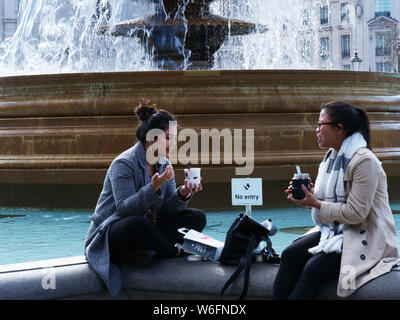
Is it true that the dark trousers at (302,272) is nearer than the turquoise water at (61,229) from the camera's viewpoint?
Yes

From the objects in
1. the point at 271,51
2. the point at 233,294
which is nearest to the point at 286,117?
the point at 233,294

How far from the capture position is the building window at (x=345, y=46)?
5459 centimetres

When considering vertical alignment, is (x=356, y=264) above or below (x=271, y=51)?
below

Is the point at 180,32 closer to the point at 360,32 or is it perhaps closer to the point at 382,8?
the point at 360,32

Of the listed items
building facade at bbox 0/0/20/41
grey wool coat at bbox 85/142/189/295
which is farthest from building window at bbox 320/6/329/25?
grey wool coat at bbox 85/142/189/295

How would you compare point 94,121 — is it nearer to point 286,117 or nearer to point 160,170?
point 286,117

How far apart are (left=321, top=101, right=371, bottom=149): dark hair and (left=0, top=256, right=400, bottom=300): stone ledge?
2.15 feet

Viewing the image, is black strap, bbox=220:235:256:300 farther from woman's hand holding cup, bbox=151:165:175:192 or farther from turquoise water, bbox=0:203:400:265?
turquoise water, bbox=0:203:400:265

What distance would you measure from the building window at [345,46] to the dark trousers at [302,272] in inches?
2087

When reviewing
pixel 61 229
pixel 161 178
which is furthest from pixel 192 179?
pixel 61 229

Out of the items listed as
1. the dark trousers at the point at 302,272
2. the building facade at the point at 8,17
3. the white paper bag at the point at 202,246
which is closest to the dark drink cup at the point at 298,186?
the dark trousers at the point at 302,272

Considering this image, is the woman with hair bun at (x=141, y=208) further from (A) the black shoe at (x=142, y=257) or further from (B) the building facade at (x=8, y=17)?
(B) the building facade at (x=8, y=17)

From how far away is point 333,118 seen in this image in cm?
318

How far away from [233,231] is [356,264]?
567 mm
